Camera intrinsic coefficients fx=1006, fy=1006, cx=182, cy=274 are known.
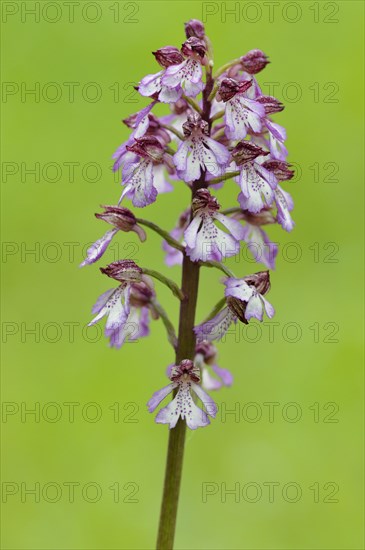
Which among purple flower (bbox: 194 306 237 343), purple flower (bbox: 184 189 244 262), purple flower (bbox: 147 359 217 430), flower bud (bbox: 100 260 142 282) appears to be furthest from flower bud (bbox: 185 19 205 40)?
purple flower (bbox: 147 359 217 430)

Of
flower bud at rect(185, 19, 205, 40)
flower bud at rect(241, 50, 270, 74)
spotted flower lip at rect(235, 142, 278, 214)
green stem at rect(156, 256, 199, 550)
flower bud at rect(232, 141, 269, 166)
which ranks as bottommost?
green stem at rect(156, 256, 199, 550)

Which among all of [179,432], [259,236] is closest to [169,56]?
[259,236]

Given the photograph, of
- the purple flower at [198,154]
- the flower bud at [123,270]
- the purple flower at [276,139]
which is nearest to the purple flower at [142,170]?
the purple flower at [198,154]

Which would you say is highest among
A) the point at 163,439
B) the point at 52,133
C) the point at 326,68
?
the point at 326,68

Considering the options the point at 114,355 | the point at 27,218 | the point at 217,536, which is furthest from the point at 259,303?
the point at 27,218

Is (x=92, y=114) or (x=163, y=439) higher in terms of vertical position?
(x=92, y=114)

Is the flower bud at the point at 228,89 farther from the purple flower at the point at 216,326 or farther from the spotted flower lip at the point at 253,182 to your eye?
the purple flower at the point at 216,326

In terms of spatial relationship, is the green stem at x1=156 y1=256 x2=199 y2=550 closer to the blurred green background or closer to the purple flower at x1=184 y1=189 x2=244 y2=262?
the purple flower at x1=184 y1=189 x2=244 y2=262

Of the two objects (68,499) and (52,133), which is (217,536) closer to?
(68,499)

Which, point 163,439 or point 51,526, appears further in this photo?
point 163,439
